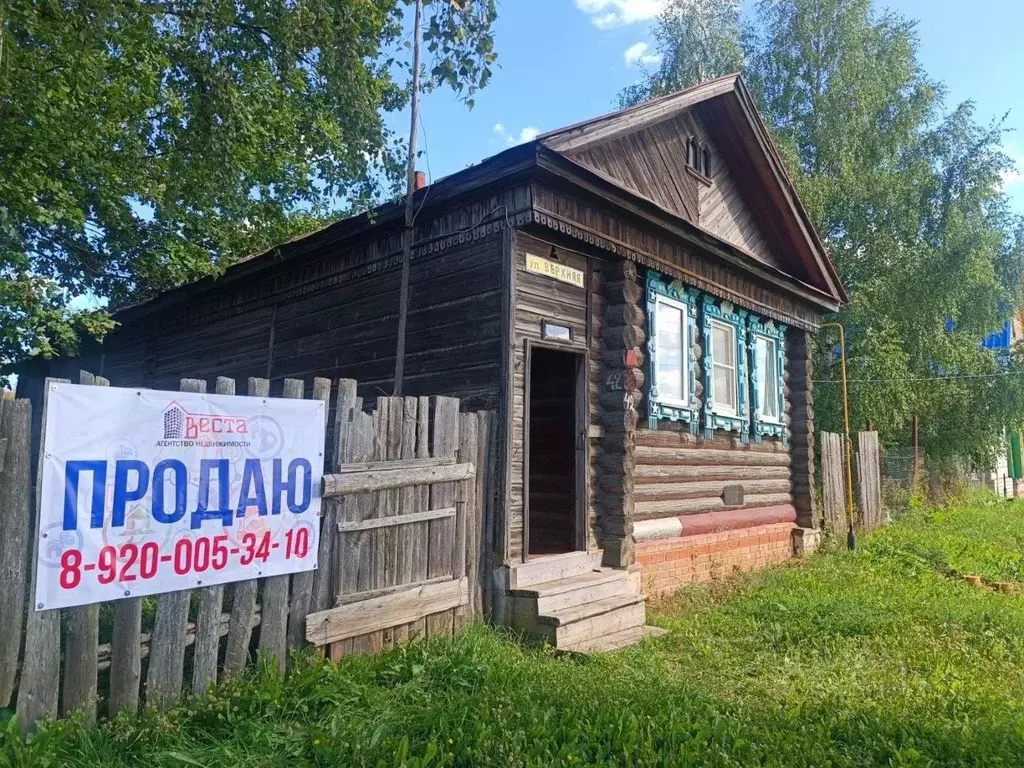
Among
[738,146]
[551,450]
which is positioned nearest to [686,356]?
[551,450]

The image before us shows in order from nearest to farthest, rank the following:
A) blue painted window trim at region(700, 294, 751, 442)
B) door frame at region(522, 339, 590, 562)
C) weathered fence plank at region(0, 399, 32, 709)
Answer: weathered fence plank at region(0, 399, 32, 709), door frame at region(522, 339, 590, 562), blue painted window trim at region(700, 294, 751, 442)

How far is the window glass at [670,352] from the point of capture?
8.81 meters

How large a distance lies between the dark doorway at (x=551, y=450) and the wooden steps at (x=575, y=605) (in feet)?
5.93

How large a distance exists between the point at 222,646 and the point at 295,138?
37.6 ft

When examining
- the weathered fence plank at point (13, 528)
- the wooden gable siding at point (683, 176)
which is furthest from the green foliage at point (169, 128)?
the weathered fence plank at point (13, 528)

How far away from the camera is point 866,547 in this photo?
480 inches

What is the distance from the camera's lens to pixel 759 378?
1116cm

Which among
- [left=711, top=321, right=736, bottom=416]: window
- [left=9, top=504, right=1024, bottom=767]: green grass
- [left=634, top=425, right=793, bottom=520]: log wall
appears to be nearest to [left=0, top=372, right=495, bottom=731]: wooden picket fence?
[left=9, top=504, right=1024, bottom=767]: green grass

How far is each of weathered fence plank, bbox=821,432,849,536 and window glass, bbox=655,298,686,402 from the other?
5781 millimetres

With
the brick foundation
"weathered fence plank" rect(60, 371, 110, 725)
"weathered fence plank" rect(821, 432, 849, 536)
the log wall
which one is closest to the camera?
"weathered fence plank" rect(60, 371, 110, 725)

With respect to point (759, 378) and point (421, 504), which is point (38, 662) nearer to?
point (421, 504)

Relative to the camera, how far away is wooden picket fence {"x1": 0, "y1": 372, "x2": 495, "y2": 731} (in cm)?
364

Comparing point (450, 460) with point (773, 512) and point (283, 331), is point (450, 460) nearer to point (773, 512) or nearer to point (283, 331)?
point (283, 331)

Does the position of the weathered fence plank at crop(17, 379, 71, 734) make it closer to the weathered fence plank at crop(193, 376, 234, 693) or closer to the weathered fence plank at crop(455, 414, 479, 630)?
the weathered fence plank at crop(193, 376, 234, 693)
